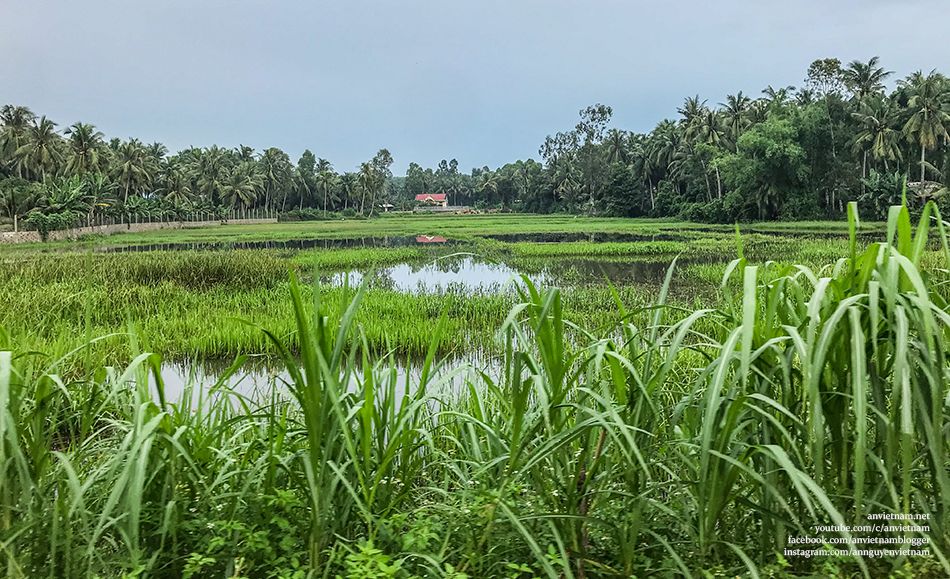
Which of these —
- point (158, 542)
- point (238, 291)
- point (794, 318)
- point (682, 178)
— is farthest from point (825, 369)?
point (682, 178)

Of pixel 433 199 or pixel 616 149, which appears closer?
pixel 616 149

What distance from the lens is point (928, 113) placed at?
2811 centimetres

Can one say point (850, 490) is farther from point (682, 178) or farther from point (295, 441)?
point (682, 178)

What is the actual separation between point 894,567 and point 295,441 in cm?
153

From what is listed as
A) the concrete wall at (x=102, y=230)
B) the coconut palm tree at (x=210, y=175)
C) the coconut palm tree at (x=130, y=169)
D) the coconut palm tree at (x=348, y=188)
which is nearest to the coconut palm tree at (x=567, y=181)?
the coconut palm tree at (x=348, y=188)

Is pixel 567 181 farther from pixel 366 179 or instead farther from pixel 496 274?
pixel 496 274

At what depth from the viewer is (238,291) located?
9586 mm

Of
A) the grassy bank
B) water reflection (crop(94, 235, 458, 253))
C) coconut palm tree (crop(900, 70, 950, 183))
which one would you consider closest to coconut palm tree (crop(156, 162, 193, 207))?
water reflection (crop(94, 235, 458, 253))

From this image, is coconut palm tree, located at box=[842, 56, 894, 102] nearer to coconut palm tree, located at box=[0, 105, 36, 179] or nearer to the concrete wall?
the concrete wall

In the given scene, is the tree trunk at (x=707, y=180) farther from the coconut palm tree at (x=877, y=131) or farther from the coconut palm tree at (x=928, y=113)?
the coconut palm tree at (x=928, y=113)

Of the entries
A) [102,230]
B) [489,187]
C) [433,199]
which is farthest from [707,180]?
[433,199]

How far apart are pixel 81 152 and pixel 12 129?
3.61 meters

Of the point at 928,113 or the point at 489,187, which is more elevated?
the point at 928,113

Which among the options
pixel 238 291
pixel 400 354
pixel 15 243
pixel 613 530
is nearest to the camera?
pixel 613 530
